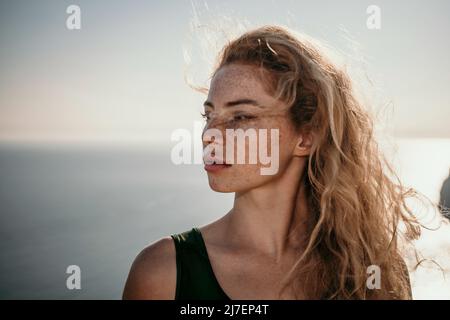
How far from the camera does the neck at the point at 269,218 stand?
2.70 metres

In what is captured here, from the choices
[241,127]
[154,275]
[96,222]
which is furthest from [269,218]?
[96,222]

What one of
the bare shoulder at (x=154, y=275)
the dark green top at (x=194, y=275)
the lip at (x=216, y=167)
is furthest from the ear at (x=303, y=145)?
the bare shoulder at (x=154, y=275)

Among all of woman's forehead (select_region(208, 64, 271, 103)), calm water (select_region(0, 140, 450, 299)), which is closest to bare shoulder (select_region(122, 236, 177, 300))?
woman's forehead (select_region(208, 64, 271, 103))

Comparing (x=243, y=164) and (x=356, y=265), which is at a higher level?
(x=243, y=164)

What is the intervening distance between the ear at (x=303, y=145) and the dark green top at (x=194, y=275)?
0.94 m

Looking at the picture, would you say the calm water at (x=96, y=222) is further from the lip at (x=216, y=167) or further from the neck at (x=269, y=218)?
the lip at (x=216, y=167)

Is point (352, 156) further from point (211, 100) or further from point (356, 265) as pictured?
point (211, 100)

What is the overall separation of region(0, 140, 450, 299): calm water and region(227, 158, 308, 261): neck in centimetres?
105

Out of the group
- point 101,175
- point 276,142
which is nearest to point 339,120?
point 276,142

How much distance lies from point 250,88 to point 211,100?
256 millimetres

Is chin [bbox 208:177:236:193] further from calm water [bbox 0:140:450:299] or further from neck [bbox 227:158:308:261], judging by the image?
calm water [bbox 0:140:450:299]

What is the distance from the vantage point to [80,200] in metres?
124

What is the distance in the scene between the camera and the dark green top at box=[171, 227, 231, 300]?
7.70ft

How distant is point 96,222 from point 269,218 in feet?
288
